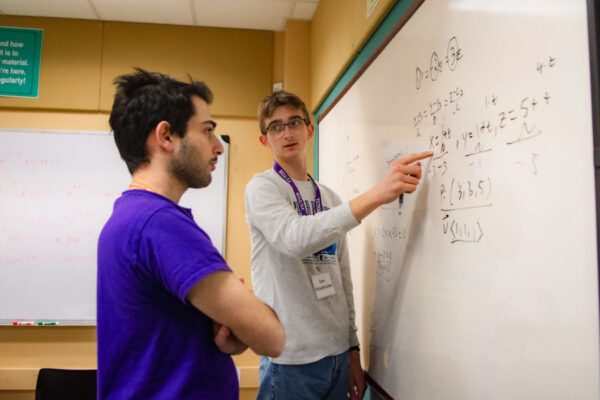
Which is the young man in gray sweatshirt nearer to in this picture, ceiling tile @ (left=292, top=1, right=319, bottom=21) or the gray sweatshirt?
the gray sweatshirt

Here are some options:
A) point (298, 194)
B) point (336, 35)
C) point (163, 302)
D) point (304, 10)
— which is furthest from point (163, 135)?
point (304, 10)

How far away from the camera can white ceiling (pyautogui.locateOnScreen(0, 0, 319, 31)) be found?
2.60m

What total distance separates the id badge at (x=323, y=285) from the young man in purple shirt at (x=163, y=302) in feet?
1.49

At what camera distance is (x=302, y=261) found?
50.1 inches

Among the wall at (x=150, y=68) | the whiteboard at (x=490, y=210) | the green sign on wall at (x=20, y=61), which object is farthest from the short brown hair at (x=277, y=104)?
the green sign on wall at (x=20, y=61)

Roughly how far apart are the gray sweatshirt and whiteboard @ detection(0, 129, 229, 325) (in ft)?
5.17

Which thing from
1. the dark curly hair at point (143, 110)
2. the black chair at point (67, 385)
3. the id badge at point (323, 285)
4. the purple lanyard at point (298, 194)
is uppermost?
the dark curly hair at point (143, 110)

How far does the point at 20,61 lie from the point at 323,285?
281 centimetres

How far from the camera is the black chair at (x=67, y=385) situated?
1.94 metres

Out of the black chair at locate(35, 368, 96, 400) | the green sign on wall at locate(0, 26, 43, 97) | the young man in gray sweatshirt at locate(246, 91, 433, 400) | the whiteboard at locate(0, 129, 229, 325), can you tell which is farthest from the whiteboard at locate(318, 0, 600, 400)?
the green sign on wall at locate(0, 26, 43, 97)


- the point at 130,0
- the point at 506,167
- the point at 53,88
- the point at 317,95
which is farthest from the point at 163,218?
the point at 53,88

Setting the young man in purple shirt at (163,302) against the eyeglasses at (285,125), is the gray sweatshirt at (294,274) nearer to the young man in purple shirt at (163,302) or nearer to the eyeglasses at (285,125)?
the eyeglasses at (285,125)

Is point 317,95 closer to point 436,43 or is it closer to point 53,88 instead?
point 436,43

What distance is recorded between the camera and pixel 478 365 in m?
0.81
